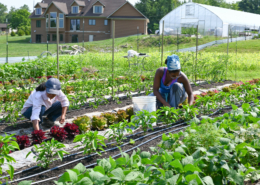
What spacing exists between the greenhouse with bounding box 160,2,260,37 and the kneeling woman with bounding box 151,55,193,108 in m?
19.7

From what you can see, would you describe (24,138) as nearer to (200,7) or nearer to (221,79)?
(221,79)

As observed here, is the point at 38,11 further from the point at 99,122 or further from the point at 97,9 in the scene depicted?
the point at 99,122

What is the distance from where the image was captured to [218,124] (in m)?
2.76

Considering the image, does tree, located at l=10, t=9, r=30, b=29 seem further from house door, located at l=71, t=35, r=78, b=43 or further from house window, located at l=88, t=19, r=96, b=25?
house window, located at l=88, t=19, r=96, b=25

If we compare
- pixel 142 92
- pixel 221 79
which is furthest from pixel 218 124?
pixel 221 79

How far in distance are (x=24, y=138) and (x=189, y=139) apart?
1.75m

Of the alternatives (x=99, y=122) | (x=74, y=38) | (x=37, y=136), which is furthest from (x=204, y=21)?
(x=37, y=136)

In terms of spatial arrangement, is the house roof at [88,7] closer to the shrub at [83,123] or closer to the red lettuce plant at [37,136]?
the shrub at [83,123]

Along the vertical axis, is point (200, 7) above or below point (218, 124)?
above

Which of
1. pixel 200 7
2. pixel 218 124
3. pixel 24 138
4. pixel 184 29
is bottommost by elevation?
Result: pixel 24 138

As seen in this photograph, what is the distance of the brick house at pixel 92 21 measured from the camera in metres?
30.6

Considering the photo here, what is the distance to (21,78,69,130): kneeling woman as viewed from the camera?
11.4ft

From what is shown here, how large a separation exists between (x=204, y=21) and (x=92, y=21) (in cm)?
1243

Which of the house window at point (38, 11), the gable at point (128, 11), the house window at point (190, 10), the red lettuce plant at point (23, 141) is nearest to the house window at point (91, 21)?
the gable at point (128, 11)
